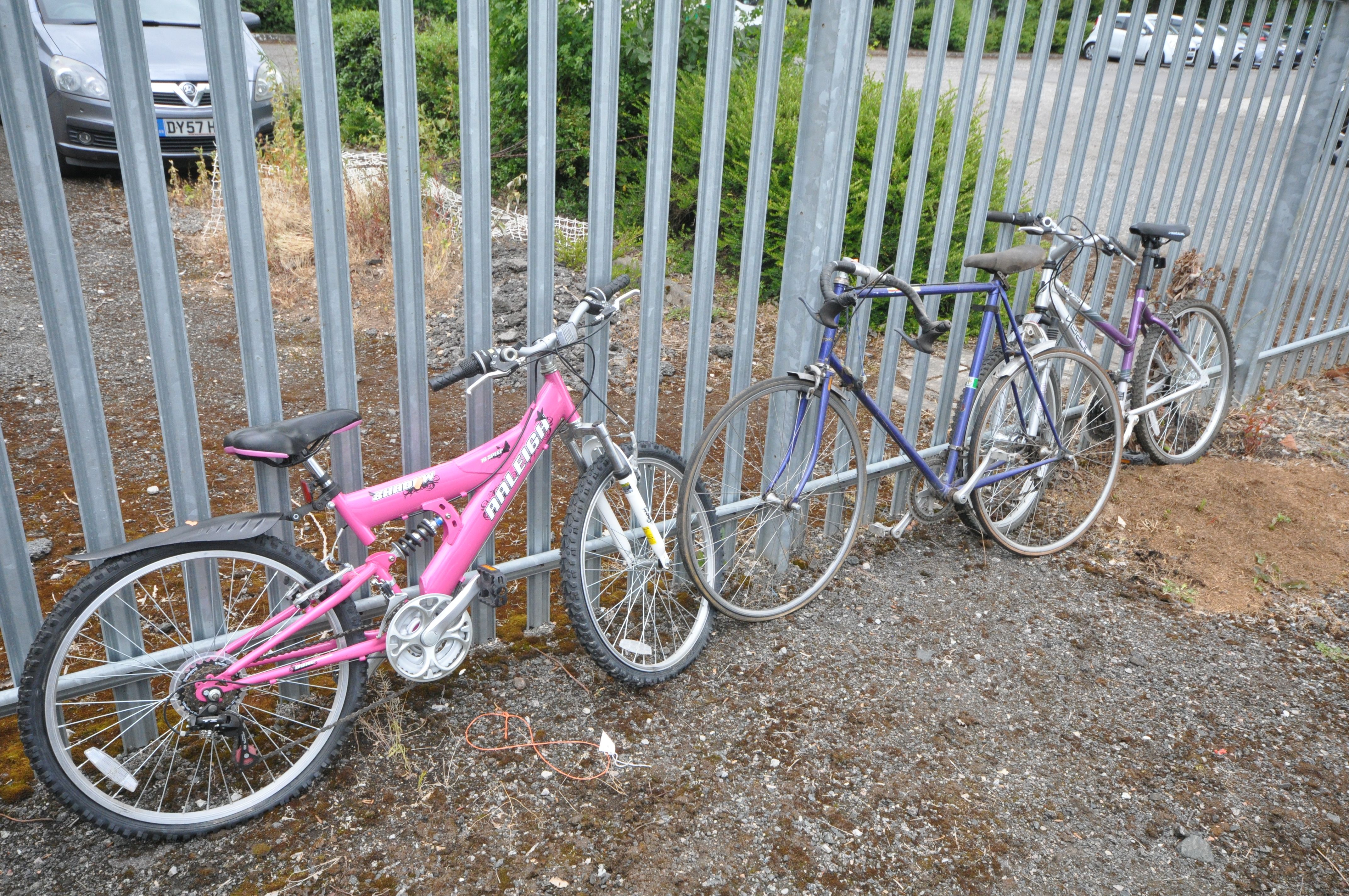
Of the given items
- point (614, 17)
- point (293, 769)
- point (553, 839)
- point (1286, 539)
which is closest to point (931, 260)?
point (614, 17)

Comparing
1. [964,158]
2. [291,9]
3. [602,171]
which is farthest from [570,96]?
[291,9]

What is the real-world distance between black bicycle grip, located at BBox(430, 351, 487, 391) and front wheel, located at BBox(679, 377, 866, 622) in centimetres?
85

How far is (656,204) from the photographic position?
9.39 feet

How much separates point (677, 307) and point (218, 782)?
479cm

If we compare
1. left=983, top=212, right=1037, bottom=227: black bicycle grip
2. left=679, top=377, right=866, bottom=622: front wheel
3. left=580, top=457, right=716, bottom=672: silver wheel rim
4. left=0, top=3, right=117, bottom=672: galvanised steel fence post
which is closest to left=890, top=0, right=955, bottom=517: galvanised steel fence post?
left=983, top=212, right=1037, bottom=227: black bicycle grip

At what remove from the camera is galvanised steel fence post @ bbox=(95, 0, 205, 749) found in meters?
2.00

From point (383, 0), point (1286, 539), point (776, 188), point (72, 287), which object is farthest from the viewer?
point (776, 188)

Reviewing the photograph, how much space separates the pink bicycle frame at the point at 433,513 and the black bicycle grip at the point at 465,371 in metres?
0.23

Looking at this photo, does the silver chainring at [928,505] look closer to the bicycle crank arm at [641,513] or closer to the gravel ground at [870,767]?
the gravel ground at [870,767]

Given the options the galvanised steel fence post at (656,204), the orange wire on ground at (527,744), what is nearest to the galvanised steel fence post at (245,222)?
the orange wire on ground at (527,744)

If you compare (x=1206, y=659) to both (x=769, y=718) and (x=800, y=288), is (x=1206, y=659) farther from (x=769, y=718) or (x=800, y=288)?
(x=800, y=288)

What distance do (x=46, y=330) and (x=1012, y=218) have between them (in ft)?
10.7

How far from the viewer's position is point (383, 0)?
7.38 ft

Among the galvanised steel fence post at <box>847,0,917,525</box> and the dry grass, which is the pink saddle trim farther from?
the dry grass
